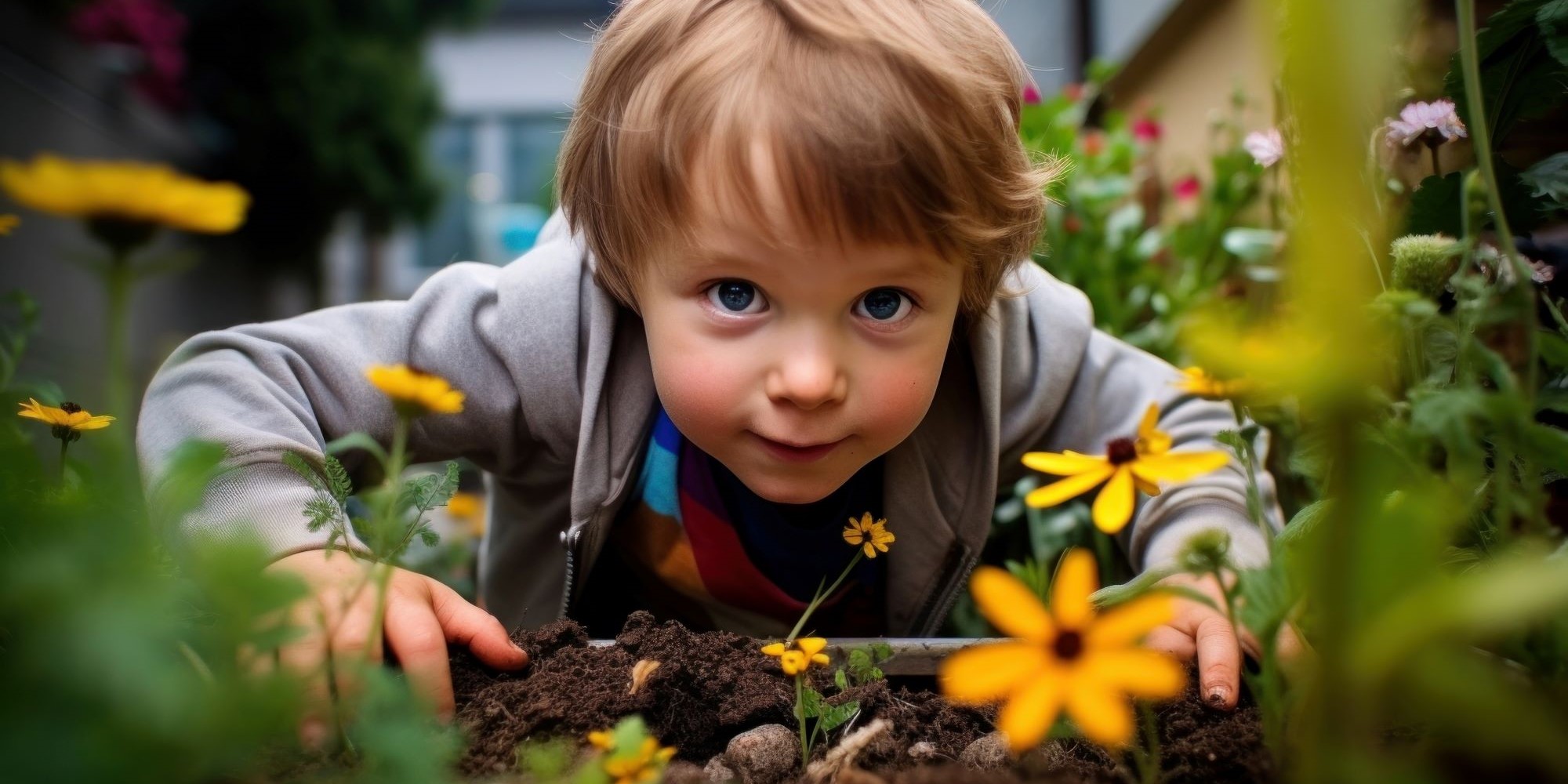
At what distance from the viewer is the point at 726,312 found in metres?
0.89

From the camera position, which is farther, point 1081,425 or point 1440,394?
point 1081,425

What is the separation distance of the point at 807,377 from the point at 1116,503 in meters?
0.34

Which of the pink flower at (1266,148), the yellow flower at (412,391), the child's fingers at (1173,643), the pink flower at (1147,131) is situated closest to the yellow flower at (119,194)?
the yellow flower at (412,391)

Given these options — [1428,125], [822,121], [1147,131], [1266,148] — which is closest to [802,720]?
[822,121]

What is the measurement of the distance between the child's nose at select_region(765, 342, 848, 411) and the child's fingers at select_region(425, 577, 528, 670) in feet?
0.90

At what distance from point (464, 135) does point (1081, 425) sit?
41.3 ft

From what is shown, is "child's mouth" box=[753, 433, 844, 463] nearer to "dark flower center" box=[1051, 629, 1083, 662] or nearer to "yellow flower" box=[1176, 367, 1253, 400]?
"yellow flower" box=[1176, 367, 1253, 400]

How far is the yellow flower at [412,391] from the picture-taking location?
0.49 metres

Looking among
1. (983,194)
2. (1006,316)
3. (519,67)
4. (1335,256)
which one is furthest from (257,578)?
(519,67)

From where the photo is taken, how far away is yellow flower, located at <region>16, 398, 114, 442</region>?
696mm

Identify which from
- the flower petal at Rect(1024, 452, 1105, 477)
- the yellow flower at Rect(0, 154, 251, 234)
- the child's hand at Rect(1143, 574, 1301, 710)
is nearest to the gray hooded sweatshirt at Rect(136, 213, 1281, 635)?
the child's hand at Rect(1143, 574, 1301, 710)

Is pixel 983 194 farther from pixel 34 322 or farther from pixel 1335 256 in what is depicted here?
pixel 34 322

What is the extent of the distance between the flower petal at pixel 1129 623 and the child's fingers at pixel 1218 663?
366 mm

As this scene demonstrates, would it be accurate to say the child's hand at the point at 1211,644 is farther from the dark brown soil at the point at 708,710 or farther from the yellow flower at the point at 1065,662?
the yellow flower at the point at 1065,662
